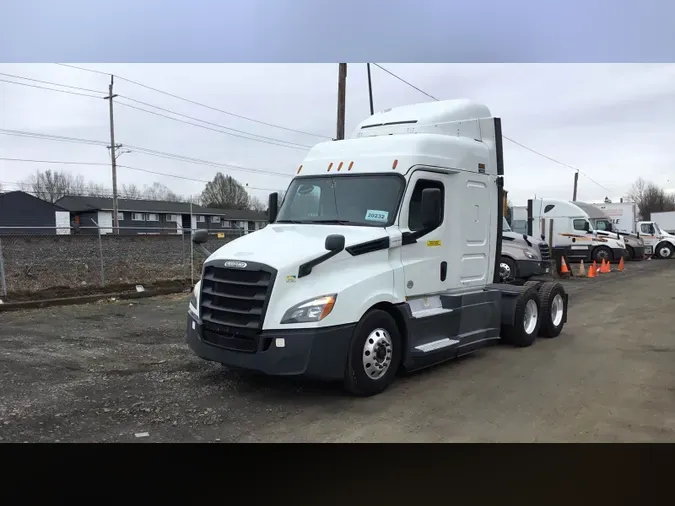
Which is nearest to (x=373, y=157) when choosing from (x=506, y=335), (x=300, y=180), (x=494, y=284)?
(x=300, y=180)

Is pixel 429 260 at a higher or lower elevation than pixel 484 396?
higher

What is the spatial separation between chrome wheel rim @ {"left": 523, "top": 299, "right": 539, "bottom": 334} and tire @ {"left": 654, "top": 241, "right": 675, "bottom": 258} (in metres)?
29.4

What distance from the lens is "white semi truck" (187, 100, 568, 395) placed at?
567 centimetres

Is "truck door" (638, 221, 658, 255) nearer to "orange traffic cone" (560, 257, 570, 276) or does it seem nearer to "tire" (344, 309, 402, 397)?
"orange traffic cone" (560, 257, 570, 276)

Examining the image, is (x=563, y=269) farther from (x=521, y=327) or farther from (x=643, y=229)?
(x=643, y=229)

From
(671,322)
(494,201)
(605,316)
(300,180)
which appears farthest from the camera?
(605,316)

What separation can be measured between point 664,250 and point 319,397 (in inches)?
1342

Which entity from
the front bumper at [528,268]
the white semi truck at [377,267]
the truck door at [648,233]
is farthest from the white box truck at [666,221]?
the white semi truck at [377,267]

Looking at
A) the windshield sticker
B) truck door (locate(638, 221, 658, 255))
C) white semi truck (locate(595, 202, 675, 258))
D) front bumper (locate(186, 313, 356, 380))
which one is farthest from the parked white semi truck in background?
front bumper (locate(186, 313, 356, 380))

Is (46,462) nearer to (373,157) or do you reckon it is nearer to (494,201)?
(373,157)

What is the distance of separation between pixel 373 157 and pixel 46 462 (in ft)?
16.1

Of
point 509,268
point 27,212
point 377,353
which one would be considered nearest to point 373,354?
point 377,353

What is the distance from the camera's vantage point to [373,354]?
19.8 feet

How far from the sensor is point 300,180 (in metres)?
7.62
